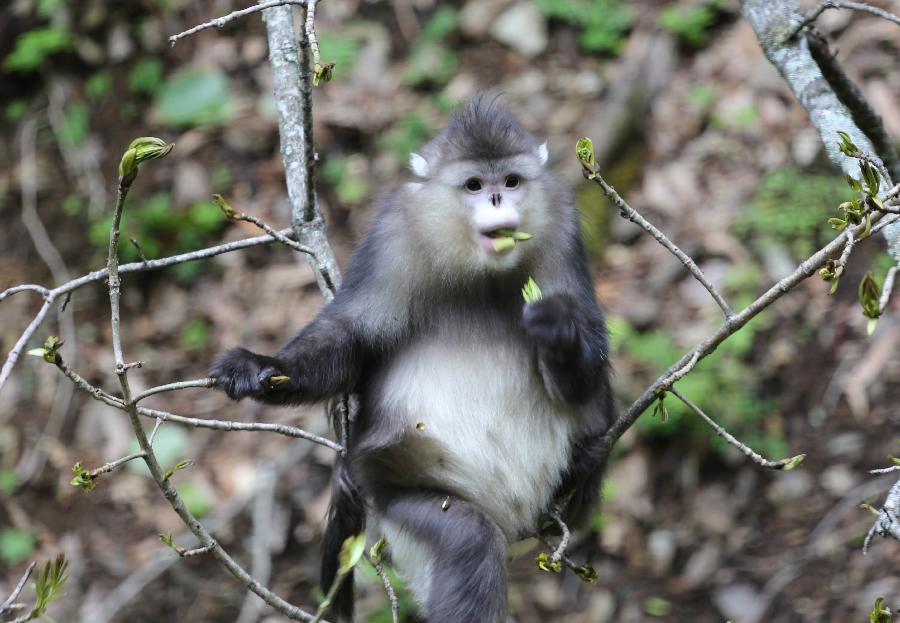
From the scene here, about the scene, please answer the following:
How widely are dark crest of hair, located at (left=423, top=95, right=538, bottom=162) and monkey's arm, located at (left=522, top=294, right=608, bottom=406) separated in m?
0.56

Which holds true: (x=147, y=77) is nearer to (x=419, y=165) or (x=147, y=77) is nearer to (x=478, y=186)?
(x=419, y=165)

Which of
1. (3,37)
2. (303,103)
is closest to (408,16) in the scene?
(3,37)

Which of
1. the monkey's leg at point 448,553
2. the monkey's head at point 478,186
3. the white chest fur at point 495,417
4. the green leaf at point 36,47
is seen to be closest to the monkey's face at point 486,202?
the monkey's head at point 478,186

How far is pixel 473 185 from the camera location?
3.59 m

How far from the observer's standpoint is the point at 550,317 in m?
3.26

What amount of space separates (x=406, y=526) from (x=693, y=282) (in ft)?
10.8

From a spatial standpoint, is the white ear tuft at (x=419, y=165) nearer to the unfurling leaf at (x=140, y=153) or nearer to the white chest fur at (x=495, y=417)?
the white chest fur at (x=495, y=417)

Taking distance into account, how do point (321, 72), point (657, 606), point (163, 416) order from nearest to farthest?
point (321, 72) → point (163, 416) → point (657, 606)

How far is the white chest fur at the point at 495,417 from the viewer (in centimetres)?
368

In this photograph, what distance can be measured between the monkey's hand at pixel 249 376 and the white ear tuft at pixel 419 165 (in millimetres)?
893

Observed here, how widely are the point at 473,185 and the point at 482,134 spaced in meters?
0.18

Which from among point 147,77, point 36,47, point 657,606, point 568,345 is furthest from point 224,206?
point 36,47

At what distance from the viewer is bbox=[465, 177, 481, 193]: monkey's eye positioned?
3.57 metres

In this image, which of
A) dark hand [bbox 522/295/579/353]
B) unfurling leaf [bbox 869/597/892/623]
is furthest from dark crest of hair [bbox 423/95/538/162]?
unfurling leaf [bbox 869/597/892/623]
